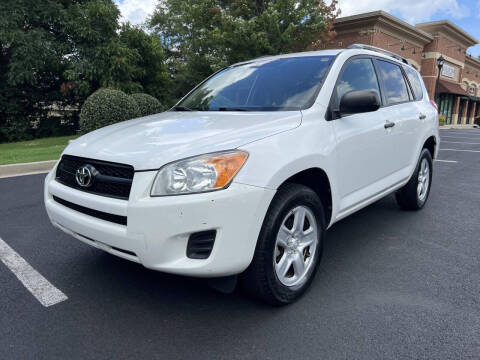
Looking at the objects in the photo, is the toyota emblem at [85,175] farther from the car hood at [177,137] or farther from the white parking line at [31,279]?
the white parking line at [31,279]

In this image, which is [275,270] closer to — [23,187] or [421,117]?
[421,117]

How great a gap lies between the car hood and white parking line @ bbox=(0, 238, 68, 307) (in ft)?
3.34

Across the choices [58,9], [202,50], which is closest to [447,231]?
[58,9]

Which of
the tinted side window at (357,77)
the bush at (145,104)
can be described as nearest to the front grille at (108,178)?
the tinted side window at (357,77)

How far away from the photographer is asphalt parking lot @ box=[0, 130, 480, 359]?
2.07 m

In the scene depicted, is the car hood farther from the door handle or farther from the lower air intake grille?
the door handle

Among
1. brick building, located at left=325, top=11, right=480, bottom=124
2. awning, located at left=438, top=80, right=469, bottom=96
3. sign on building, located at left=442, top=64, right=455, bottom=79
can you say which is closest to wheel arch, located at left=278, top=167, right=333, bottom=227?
brick building, located at left=325, top=11, right=480, bottom=124

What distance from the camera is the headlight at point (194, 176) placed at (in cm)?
202

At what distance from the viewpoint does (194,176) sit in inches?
80.1

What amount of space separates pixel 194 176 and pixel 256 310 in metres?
1.02

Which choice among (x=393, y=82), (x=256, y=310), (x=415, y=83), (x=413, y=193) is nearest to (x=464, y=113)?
(x=415, y=83)

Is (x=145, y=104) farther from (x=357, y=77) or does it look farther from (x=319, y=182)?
(x=319, y=182)

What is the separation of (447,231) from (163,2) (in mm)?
36811

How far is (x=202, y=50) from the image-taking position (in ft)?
79.8
